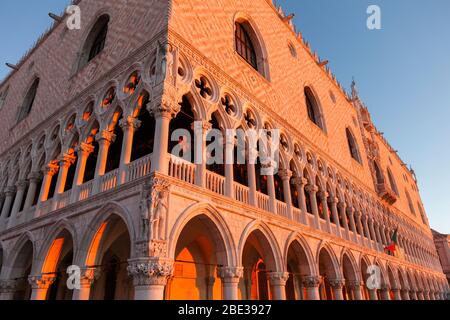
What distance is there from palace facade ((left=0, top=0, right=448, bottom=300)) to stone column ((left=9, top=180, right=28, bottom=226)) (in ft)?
0.26

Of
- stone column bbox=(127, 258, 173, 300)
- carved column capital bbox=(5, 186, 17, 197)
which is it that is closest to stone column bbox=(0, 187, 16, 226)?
carved column capital bbox=(5, 186, 17, 197)

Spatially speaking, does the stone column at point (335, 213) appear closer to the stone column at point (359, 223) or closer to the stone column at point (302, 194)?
the stone column at point (359, 223)

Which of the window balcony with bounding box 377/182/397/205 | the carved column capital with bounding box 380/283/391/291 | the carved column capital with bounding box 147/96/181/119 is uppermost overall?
the window balcony with bounding box 377/182/397/205

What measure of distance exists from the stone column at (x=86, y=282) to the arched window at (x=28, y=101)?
11554 millimetres

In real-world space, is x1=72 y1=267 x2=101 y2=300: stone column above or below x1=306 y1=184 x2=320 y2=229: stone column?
below

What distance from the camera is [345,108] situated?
21.8 m

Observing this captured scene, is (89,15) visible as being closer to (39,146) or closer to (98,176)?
(39,146)

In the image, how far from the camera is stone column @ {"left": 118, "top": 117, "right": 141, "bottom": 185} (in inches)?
296

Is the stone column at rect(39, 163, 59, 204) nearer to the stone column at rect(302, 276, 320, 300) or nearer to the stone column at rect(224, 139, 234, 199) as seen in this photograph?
the stone column at rect(224, 139, 234, 199)

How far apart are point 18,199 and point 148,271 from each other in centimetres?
870

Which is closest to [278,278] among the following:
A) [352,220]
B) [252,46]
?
[352,220]

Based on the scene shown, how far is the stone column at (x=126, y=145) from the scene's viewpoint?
7.53m

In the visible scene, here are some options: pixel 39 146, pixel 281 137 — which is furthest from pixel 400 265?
pixel 39 146
